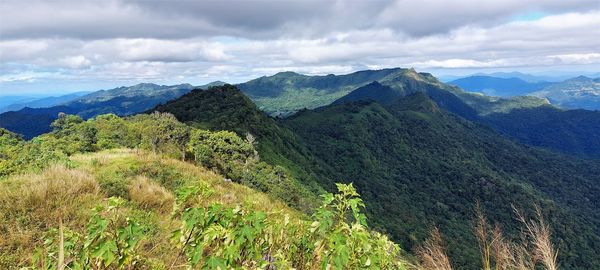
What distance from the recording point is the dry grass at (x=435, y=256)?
604 centimetres

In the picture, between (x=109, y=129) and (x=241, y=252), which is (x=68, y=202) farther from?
(x=109, y=129)

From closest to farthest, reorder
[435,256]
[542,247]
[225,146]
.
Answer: [542,247]
[435,256]
[225,146]

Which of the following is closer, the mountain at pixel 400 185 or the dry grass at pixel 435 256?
the dry grass at pixel 435 256

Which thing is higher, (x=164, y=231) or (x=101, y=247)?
(x=101, y=247)

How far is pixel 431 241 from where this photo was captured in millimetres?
6789

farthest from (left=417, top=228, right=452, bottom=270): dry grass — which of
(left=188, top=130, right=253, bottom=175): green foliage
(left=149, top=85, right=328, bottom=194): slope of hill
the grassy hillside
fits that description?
(left=149, top=85, right=328, bottom=194): slope of hill

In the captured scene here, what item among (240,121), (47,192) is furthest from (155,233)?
(240,121)

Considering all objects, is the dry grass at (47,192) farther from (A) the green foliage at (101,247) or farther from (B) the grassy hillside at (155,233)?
(A) the green foliage at (101,247)

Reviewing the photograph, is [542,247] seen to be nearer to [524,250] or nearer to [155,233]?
[524,250]

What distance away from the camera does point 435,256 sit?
247 inches

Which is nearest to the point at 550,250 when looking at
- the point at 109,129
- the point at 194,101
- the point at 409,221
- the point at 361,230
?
the point at 361,230

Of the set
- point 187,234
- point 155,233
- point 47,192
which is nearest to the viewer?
point 187,234

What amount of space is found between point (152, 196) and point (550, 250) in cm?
1079

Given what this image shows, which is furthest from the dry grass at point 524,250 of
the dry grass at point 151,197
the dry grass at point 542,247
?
the dry grass at point 151,197
